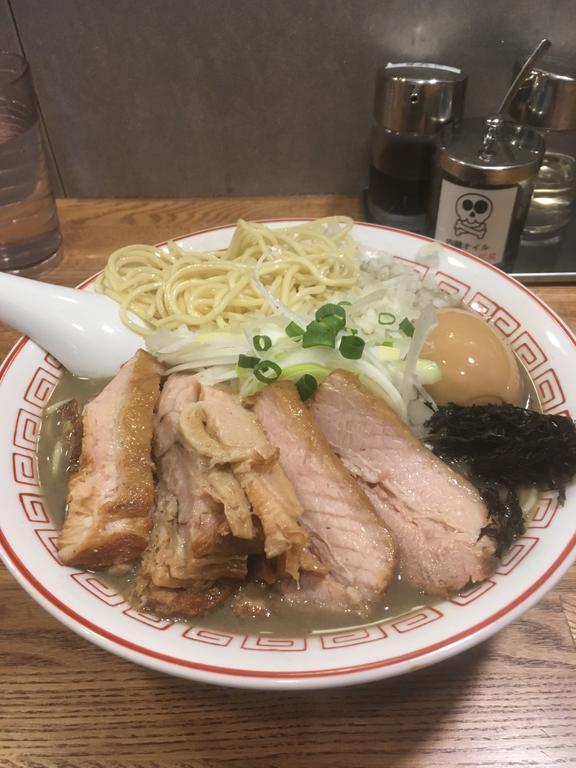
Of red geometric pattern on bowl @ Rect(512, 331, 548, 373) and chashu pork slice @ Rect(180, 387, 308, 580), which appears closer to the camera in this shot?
chashu pork slice @ Rect(180, 387, 308, 580)

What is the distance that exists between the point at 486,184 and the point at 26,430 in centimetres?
160

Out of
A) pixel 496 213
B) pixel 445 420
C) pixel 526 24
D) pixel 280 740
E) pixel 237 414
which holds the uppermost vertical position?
pixel 526 24

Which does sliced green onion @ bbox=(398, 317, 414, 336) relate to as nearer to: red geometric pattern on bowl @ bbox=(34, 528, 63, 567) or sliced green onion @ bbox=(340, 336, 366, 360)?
sliced green onion @ bbox=(340, 336, 366, 360)

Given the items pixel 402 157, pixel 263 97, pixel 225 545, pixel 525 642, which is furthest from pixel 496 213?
pixel 225 545

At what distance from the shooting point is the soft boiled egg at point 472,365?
1.70 meters

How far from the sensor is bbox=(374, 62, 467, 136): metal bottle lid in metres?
2.11

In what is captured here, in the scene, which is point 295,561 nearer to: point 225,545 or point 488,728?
point 225,545

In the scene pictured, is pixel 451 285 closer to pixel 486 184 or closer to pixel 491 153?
pixel 486 184

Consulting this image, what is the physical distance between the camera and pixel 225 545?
4.08 feet

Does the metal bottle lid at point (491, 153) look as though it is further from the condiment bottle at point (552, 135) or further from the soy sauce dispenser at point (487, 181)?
the condiment bottle at point (552, 135)

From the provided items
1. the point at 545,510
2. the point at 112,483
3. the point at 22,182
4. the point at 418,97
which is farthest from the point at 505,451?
the point at 22,182

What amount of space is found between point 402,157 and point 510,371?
1050 mm

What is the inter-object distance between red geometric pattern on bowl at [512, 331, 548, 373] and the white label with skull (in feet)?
1.71

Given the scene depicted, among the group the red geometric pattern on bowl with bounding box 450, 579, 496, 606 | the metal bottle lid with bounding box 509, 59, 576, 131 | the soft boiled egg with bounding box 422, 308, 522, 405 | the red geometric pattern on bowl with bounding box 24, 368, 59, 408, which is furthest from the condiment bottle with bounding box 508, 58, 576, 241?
the red geometric pattern on bowl with bounding box 24, 368, 59, 408
